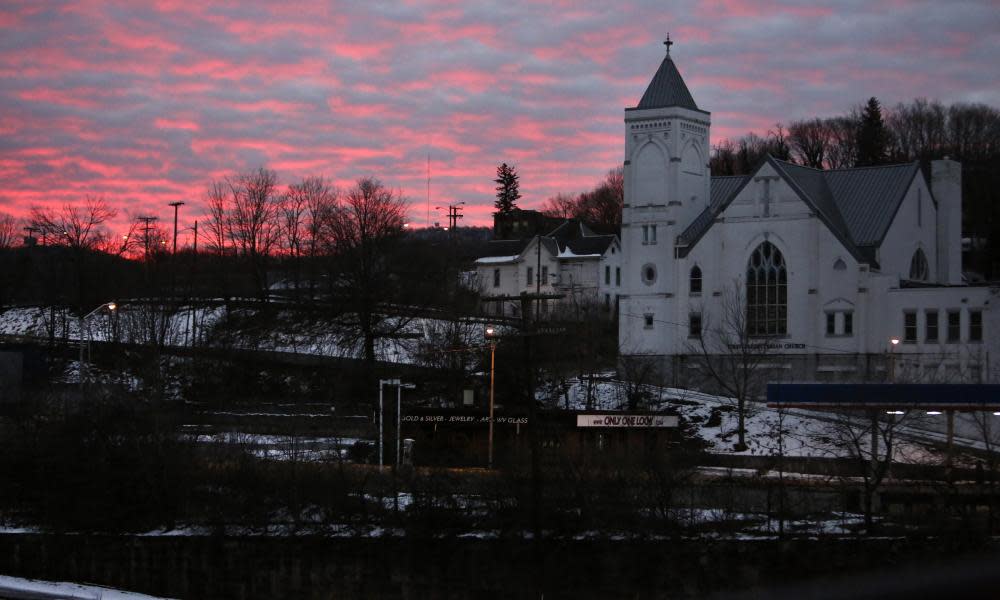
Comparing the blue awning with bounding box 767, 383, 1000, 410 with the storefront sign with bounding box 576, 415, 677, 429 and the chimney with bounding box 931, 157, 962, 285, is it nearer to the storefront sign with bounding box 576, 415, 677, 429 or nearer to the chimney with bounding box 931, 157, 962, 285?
the storefront sign with bounding box 576, 415, 677, 429

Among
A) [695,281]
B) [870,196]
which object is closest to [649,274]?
[695,281]

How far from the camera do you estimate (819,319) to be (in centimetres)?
6569

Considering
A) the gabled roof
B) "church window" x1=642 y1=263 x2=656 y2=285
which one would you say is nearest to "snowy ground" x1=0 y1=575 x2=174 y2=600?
"church window" x1=642 y1=263 x2=656 y2=285

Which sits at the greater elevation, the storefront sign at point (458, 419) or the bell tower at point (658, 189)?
the bell tower at point (658, 189)

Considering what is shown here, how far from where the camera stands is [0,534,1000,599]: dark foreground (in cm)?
3059

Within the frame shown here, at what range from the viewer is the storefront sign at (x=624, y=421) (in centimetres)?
4941

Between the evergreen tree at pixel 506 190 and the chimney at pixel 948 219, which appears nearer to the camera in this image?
the chimney at pixel 948 219

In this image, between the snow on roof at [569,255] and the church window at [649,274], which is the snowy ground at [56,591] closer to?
the church window at [649,274]

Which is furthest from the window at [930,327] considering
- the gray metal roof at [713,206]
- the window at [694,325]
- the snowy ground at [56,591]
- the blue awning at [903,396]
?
the snowy ground at [56,591]

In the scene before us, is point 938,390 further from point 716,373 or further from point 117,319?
point 117,319

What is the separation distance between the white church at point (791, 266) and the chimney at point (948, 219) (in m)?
0.09

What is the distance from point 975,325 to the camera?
61.0 meters

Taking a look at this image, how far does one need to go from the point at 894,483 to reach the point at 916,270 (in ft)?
118

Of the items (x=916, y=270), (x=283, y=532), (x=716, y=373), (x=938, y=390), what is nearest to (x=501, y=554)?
(x=283, y=532)
